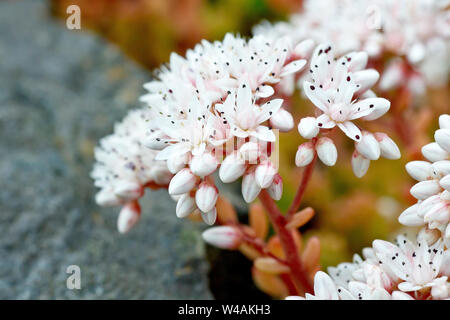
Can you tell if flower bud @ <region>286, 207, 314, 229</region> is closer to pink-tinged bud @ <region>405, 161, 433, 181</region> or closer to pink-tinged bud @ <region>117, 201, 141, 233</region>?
pink-tinged bud @ <region>405, 161, 433, 181</region>

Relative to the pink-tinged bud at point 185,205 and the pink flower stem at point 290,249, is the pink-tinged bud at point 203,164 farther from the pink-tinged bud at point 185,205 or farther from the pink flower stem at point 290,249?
the pink flower stem at point 290,249

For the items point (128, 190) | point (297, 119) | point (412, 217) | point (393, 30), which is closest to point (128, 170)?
point (128, 190)

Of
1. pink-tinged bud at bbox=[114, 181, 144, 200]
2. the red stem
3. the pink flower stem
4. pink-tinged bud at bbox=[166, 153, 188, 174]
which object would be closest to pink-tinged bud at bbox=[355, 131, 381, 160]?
the red stem

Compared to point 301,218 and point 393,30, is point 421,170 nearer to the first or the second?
point 301,218

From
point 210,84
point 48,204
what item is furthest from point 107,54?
point 210,84

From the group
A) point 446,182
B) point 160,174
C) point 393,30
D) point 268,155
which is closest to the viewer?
point 446,182

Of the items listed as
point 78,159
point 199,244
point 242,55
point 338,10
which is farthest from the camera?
point 78,159
